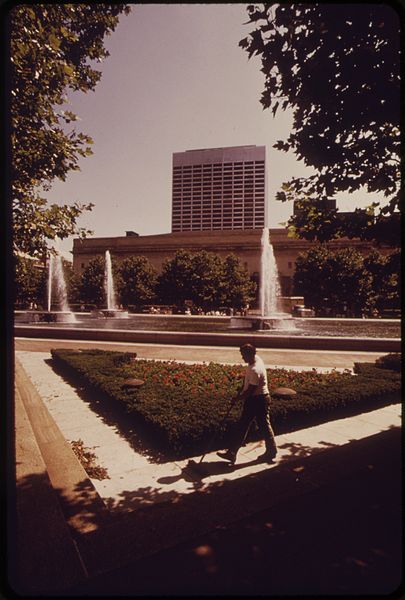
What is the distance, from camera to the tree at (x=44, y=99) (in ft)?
16.5

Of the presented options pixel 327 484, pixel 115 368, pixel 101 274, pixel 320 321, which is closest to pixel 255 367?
pixel 327 484

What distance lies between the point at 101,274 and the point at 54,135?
141 ft

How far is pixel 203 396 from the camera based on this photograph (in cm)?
661

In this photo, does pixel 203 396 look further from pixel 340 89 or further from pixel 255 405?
pixel 340 89

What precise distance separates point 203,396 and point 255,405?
1802 millimetres

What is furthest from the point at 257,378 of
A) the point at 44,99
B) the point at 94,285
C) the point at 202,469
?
the point at 94,285

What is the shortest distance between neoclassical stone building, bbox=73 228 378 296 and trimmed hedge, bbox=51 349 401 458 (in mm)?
52755

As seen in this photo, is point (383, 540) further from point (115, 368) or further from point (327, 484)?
point (115, 368)

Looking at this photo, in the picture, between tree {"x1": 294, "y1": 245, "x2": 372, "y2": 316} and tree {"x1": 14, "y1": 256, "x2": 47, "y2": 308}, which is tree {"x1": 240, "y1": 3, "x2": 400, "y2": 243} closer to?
tree {"x1": 294, "y1": 245, "x2": 372, "y2": 316}

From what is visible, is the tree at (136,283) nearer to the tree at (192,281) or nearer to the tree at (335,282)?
the tree at (192,281)

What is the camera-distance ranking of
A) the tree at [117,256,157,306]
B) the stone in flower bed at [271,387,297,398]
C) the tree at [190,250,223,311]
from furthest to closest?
1. the tree at [117,256,157,306]
2. the tree at [190,250,223,311]
3. the stone in flower bed at [271,387,297,398]

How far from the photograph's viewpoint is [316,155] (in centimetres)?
528

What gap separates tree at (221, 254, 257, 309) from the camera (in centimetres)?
4475

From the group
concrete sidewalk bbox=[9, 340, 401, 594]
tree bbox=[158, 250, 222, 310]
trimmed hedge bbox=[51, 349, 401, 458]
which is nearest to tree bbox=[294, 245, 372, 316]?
tree bbox=[158, 250, 222, 310]
